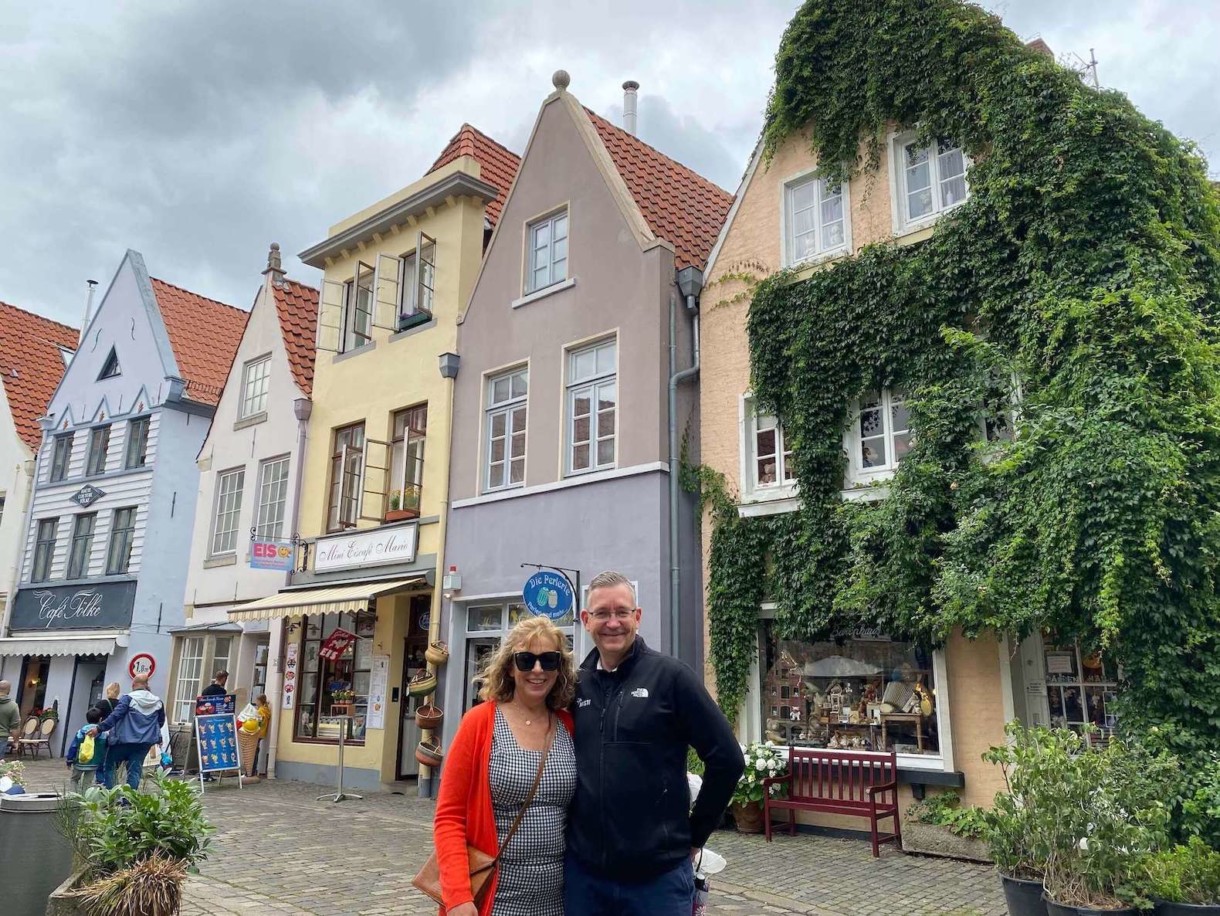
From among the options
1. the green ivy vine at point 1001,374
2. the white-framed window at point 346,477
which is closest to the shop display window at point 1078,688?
the green ivy vine at point 1001,374

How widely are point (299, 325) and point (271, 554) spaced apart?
18.6ft

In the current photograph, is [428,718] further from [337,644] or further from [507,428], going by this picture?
[507,428]

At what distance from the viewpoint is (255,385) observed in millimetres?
20500

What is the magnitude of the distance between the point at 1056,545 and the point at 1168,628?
1115mm

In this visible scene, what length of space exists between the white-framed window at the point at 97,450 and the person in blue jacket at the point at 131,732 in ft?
47.8

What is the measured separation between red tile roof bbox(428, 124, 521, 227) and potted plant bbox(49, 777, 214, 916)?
12534mm

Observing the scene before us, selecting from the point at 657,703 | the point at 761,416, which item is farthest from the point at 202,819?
the point at 761,416

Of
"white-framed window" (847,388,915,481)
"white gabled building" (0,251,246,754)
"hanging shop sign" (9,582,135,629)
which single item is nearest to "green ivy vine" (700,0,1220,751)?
"white-framed window" (847,388,915,481)

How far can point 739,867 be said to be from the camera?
8977 millimetres

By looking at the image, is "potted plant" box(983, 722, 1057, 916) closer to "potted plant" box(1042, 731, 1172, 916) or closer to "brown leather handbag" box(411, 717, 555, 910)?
"potted plant" box(1042, 731, 1172, 916)

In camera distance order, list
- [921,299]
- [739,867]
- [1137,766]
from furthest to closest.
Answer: [921,299] < [739,867] < [1137,766]

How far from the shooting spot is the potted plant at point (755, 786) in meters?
10.6

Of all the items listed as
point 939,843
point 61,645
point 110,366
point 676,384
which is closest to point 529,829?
point 939,843

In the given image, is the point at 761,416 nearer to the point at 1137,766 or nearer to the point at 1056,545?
the point at 1056,545
